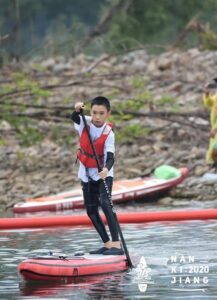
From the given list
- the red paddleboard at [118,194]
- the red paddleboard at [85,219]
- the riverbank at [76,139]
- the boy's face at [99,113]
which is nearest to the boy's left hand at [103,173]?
the boy's face at [99,113]

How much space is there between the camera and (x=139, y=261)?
44.3ft

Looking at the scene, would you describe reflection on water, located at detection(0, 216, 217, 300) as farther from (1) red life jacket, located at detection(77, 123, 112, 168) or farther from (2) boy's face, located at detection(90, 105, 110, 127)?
(2) boy's face, located at detection(90, 105, 110, 127)

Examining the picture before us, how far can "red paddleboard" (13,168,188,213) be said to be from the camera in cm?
1941

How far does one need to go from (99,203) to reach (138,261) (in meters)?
0.70

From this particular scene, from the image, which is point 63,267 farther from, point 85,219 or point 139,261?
point 85,219

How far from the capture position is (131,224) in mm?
16766

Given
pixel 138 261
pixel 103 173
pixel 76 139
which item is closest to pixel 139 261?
pixel 138 261

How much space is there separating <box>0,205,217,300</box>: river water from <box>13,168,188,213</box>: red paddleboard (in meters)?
2.58

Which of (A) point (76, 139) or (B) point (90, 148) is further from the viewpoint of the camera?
(A) point (76, 139)

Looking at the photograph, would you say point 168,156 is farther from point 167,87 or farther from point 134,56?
point 134,56

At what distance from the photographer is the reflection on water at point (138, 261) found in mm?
11828

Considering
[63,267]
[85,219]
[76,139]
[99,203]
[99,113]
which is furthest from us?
[76,139]

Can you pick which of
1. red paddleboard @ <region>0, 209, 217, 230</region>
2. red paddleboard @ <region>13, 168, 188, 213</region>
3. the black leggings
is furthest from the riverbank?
the black leggings

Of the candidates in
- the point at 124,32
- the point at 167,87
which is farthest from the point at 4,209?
the point at 124,32
